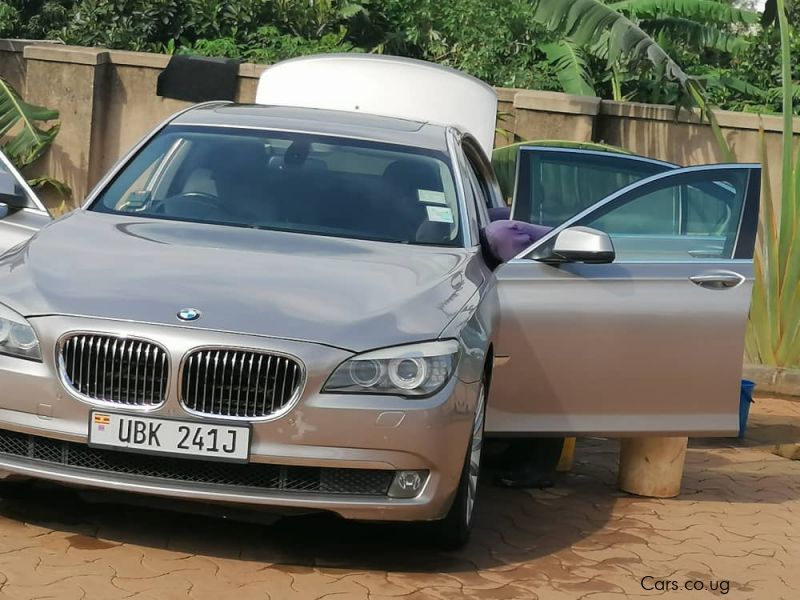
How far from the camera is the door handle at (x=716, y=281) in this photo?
6840 millimetres

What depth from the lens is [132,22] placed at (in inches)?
689

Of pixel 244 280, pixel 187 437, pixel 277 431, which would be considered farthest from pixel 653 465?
pixel 187 437

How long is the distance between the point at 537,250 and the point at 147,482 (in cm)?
223

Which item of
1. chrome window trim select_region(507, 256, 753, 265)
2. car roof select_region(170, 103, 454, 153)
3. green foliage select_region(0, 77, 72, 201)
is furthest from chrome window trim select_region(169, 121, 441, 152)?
green foliage select_region(0, 77, 72, 201)

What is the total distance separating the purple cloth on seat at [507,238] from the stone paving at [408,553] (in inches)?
45.5

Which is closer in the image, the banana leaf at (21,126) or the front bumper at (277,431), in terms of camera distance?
the front bumper at (277,431)

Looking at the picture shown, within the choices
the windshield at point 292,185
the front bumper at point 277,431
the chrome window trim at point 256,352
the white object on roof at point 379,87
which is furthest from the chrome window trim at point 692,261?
the white object on roof at point 379,87

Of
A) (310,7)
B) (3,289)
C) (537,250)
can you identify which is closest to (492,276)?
(537,250)

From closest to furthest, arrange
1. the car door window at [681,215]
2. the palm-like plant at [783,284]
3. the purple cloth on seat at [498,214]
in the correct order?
the car door window at [681,215] < the purple cloth on seat at [498,214] < the palm-like plant at [783,284]

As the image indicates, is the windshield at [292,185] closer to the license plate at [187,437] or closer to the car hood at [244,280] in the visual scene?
the car hood at [244,280]

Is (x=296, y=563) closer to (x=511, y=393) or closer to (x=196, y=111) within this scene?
(x=511, y=393)

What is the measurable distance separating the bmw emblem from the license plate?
349 millimetres

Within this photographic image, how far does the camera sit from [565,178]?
773 centimetres

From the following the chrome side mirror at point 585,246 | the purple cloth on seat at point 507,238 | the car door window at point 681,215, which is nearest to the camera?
the chrome side mirror at point 585,246
